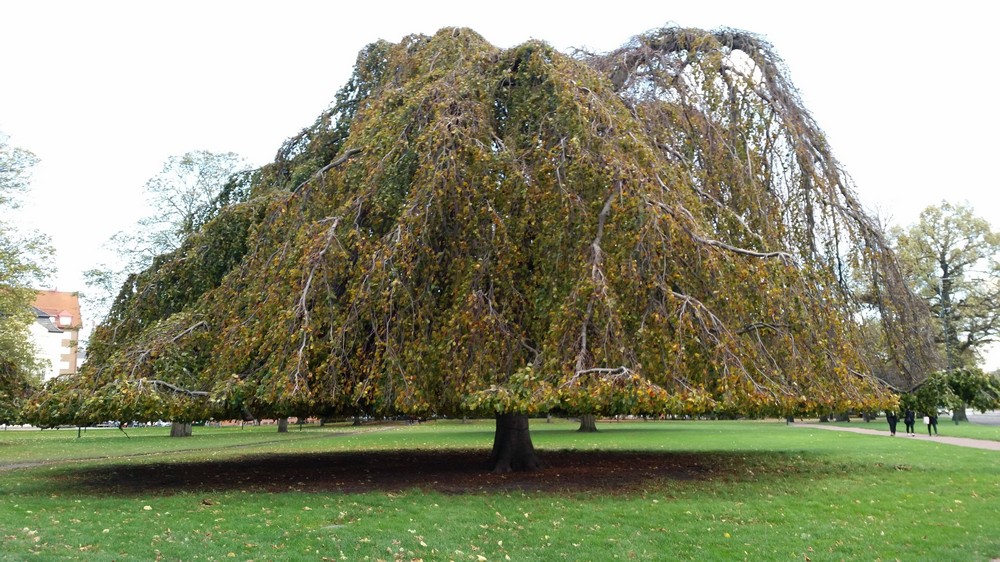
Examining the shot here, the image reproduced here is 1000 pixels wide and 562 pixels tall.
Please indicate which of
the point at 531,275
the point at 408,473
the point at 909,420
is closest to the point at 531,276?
the point at 531,275

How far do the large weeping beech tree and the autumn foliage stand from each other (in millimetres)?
34

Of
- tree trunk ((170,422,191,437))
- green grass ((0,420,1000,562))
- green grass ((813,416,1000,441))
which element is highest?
green grass ((0,420,1000,562))

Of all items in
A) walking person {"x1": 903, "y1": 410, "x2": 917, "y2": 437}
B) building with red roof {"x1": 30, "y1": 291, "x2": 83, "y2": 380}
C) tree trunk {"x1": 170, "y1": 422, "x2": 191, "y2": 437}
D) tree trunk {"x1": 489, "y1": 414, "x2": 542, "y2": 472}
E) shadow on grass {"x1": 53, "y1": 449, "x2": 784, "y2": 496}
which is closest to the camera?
shadow on grass {"x1": 53, "y1": 449, "x2": 784, "y2": 496}

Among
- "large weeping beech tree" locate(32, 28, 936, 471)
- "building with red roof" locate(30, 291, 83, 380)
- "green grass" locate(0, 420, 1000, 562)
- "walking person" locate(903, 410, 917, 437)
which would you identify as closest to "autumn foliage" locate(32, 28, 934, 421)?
"large weeping beech tree" locate(32, 28, 936, 471)

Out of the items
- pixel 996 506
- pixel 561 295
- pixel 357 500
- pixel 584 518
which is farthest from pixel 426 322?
pixel 996 506

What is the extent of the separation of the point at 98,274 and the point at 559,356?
2225 centimetres

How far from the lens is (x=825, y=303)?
9.29 m

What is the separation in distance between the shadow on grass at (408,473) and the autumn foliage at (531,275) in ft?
4.71

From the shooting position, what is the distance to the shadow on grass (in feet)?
33.0

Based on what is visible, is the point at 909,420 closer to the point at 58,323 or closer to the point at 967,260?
the point at 967,260

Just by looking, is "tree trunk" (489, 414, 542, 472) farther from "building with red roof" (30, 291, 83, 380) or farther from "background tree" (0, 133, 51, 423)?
"building with red roof" (30, 291, 83, 380)

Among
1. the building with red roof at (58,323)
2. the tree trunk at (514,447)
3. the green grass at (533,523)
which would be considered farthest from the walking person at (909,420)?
the building with red roof at (58,323)

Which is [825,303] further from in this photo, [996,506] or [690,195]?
[996,506]

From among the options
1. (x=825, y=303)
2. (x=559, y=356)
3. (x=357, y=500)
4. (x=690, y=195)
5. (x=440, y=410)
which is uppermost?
(x=690, y=195)
